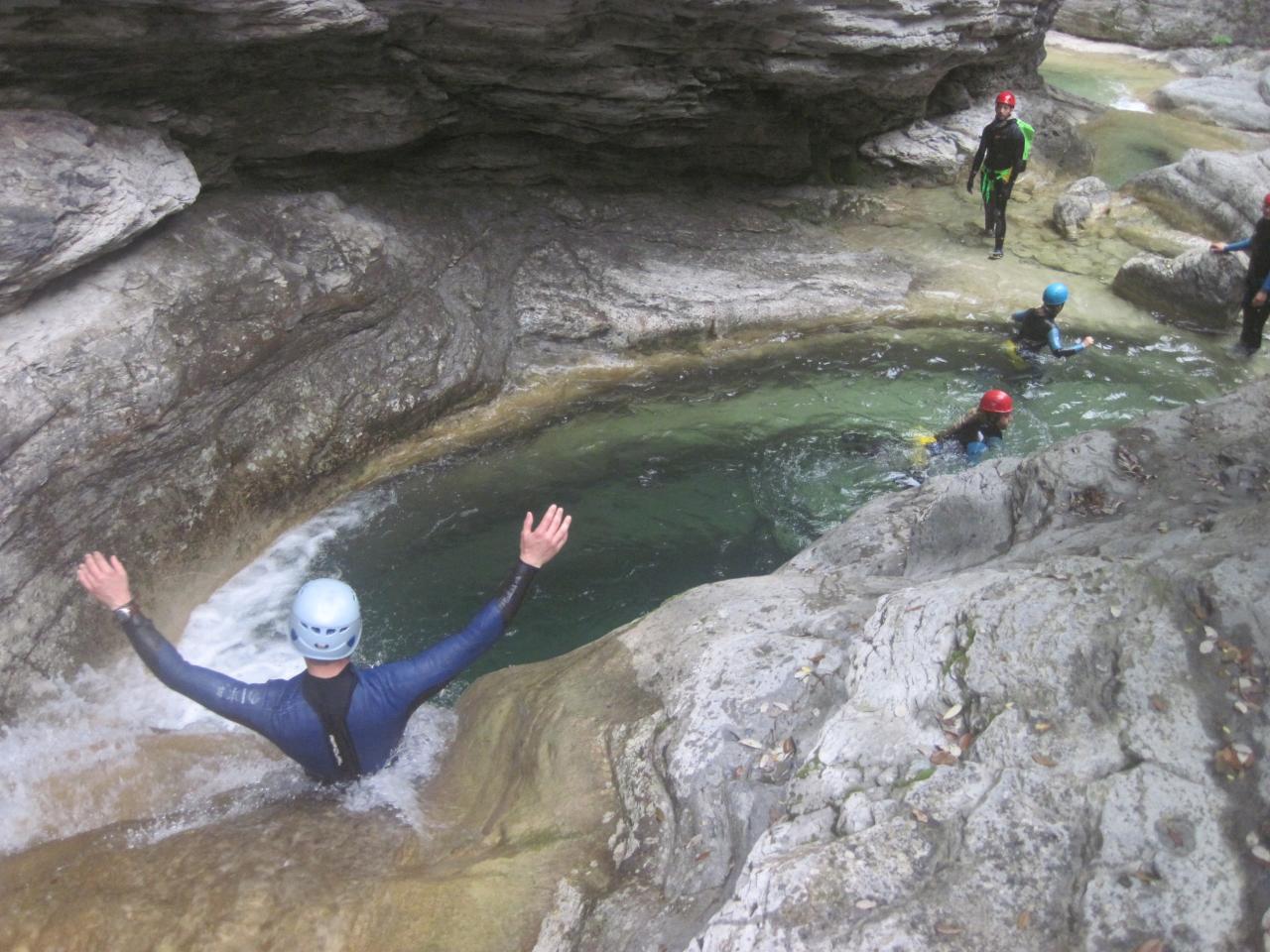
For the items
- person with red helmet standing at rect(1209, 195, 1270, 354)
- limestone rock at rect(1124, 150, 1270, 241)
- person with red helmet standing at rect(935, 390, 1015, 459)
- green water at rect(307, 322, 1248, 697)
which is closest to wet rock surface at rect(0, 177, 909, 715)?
green water at rect(307, 322, 1248, 697)

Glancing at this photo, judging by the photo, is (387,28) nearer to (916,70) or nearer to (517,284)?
(517,284)

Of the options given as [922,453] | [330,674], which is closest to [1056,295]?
[922,453]

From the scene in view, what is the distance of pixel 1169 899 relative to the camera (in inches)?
97.3

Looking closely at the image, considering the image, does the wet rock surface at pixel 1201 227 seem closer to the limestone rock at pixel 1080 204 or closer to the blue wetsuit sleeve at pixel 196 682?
the limestone rock at pixel 1080 204

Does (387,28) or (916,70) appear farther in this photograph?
(916,70)

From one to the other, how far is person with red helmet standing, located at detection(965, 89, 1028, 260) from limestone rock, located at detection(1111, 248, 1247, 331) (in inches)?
58.9

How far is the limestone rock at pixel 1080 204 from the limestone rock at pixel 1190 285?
1.46m

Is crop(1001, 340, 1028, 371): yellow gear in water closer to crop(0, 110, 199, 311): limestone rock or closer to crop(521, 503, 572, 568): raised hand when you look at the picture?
crop(521, 503, 572, 568): raised hand

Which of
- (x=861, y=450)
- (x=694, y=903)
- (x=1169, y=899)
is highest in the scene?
(x=1169, y=899)

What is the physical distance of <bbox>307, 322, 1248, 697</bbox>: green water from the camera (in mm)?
6508

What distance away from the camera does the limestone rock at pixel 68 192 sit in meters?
5.41

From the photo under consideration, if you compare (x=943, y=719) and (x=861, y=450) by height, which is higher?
(x=943, y=719)

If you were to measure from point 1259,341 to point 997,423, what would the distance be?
4273 mm

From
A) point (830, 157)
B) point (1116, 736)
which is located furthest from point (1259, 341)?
point (1116, 736)
